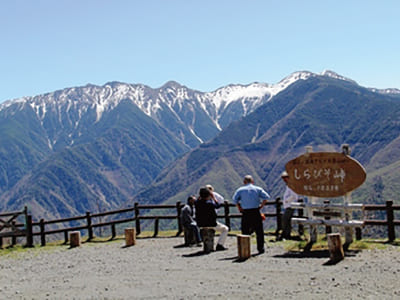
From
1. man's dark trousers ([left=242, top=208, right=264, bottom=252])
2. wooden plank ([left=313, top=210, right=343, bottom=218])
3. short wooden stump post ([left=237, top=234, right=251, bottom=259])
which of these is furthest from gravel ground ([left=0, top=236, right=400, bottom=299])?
wooden plank ([left=313, top=210, right=343, bottom=218])

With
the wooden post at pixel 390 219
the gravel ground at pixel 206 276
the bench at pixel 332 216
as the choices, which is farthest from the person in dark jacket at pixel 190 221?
the wooden post at pixel 390 219

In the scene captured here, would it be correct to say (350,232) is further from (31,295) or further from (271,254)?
(31,295)

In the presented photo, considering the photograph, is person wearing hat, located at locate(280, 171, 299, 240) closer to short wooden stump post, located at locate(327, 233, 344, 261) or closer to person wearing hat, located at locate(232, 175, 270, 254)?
person wearing hat, located at locate(232, 175, 270, 254)

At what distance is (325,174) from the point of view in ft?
53.4

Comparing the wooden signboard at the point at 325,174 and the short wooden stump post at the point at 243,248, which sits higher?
the wooden signboard at the point at 325,174

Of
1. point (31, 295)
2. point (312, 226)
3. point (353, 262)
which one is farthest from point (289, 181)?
point (31, 295)

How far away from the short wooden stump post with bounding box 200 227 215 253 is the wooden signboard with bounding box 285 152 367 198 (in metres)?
2.81

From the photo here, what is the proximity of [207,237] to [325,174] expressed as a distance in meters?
4.10

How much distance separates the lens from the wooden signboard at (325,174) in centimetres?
1584

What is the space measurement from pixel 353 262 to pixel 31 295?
757 centimetres

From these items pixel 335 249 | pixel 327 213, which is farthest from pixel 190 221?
pixel 335 249

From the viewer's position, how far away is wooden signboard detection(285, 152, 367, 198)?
15.8m

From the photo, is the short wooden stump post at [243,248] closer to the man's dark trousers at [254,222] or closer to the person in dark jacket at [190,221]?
the man's dark trousers at [254,222]

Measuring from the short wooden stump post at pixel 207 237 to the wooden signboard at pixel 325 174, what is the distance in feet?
9.23
